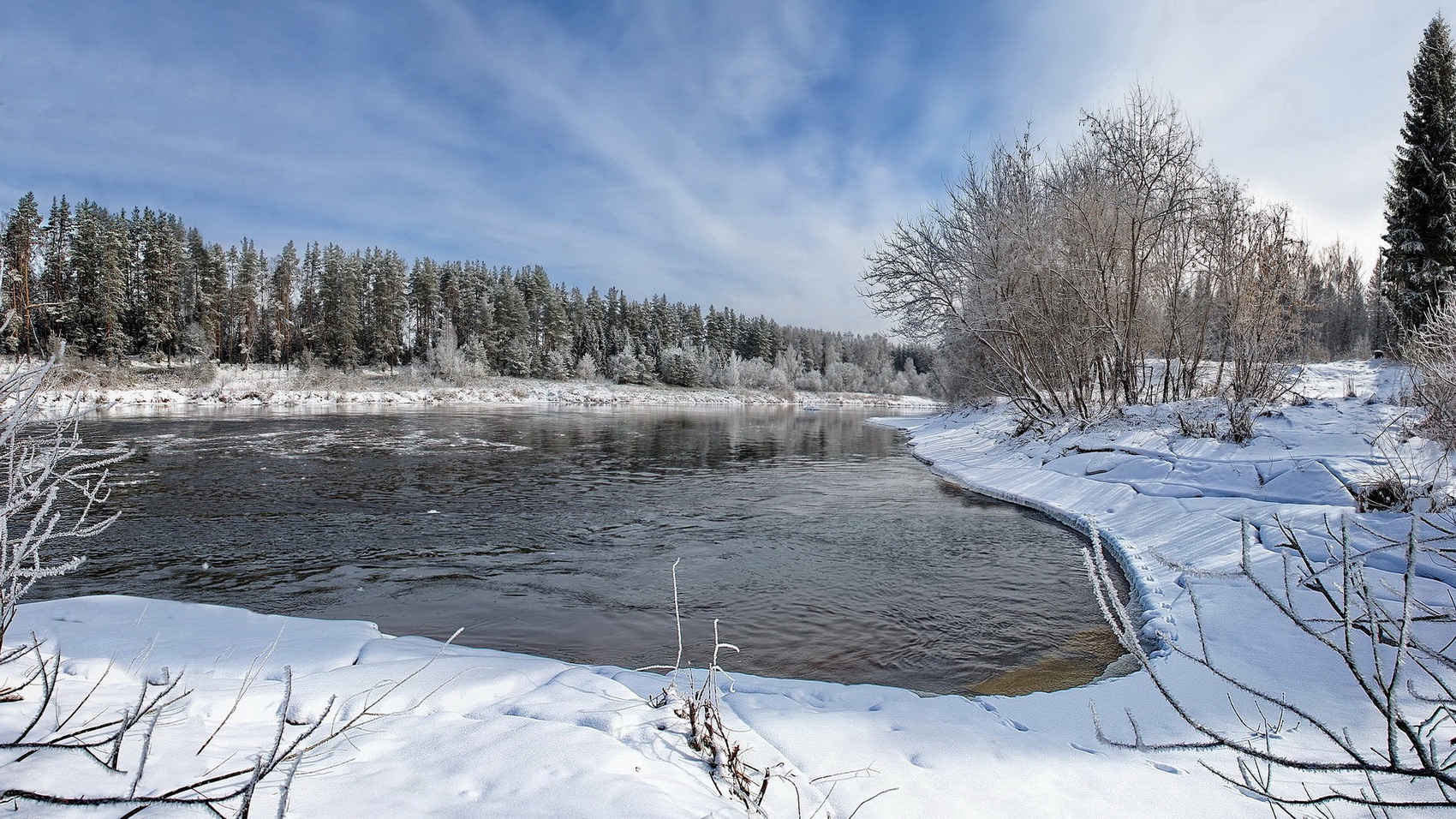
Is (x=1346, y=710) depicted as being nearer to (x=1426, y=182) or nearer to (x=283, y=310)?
(x=1426, y=182)

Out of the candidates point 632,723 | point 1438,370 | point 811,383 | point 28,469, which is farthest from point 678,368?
point 28,469

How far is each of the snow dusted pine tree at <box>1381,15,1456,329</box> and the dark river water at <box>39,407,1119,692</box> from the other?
2023cm

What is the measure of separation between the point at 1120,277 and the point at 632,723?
51.2 feet

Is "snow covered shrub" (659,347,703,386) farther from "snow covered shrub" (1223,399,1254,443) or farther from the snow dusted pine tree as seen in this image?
"snow covered shrub" (1223,399,1254,443)

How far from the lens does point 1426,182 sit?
21578mm

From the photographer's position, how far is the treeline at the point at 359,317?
42.4 m

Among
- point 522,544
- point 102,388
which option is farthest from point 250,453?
point 102,388

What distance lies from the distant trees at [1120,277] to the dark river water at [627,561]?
473 cm

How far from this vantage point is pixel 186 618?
4.55 meters

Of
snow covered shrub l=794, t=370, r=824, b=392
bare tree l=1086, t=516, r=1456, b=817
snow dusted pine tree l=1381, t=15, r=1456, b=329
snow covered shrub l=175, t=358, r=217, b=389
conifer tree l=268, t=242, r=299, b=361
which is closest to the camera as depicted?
bare tree l=1086, t=516, r=1456, b=817

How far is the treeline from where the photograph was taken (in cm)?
4244

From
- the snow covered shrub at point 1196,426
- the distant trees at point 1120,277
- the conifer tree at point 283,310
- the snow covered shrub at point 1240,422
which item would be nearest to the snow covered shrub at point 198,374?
the conifer tree at point 283,310

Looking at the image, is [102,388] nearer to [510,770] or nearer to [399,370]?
[399,370]

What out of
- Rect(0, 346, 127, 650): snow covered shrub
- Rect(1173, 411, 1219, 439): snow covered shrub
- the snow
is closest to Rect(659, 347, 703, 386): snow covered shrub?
Rect(1173, 411, 1219, 439): snow covered shrub
